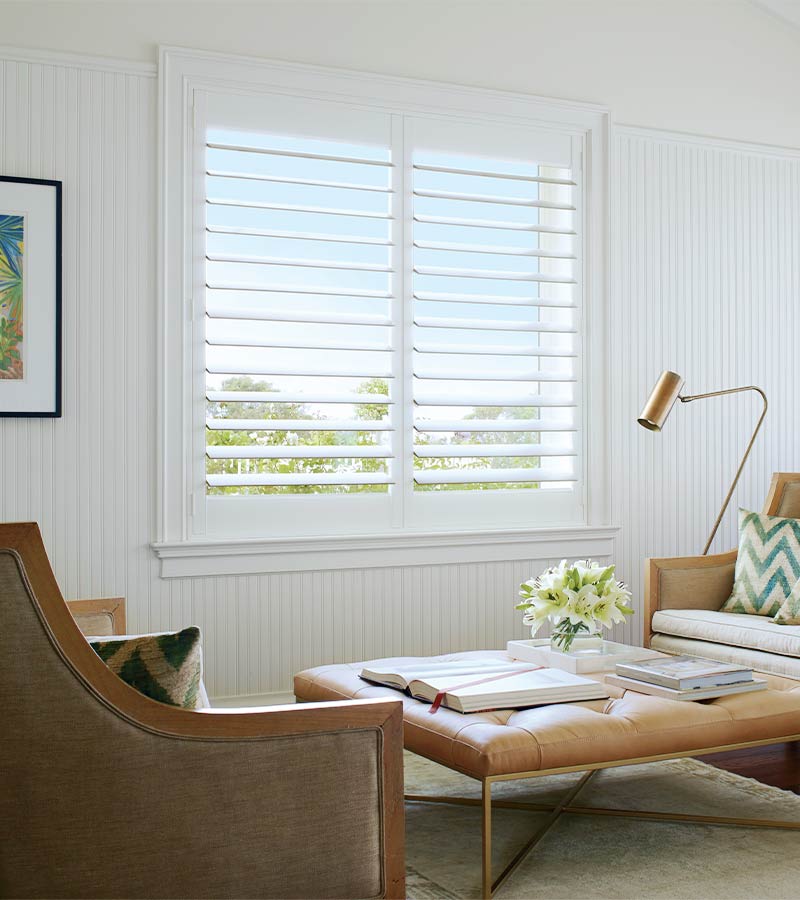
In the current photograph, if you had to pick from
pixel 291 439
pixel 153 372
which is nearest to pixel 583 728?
pixel 291 439

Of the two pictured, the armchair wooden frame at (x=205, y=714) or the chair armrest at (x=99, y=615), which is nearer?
the armchair wooden frame at (x=205, y=714)

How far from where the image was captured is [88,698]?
1528mm

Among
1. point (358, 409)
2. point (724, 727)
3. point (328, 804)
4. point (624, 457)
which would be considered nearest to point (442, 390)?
point (358, 409)

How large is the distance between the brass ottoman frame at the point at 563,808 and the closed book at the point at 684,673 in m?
0.18

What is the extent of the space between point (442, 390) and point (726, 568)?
4.22 feet

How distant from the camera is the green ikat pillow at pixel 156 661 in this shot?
1584mm

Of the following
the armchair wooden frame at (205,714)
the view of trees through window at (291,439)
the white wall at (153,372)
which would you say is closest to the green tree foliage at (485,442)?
the view of trees through window at (291,439)

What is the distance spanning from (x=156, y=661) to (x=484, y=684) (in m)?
1.18

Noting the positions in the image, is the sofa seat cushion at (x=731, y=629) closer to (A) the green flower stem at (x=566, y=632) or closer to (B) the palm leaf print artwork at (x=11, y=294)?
(A) the green flower stem at (x=566, y=632)

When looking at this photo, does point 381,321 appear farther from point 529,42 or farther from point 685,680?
point 685,680

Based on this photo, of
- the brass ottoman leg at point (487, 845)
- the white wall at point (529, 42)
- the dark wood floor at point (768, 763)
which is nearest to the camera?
the brass ottoman leg at point (487, 845)

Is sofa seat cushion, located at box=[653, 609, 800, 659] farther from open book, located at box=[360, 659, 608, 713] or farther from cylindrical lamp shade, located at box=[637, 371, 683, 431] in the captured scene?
open book, located at box=[360, 659, 608, 713]

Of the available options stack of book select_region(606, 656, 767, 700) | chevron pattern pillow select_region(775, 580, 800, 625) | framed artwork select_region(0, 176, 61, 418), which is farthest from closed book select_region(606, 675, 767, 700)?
framed artwork select_region(0, 176, 61, 418)

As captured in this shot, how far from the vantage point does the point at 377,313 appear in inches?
156
